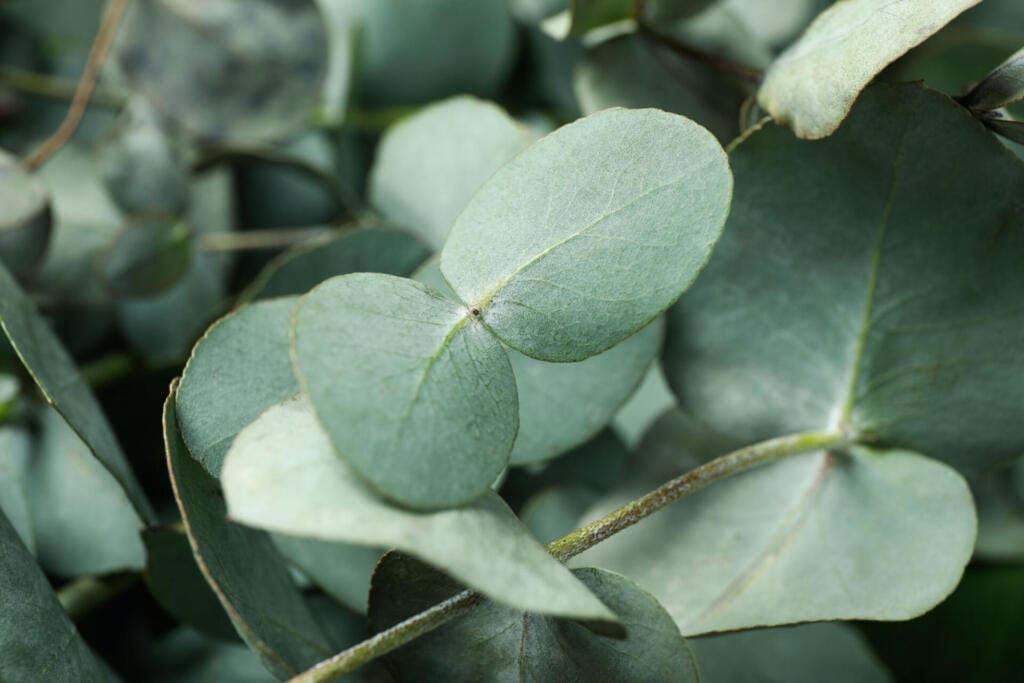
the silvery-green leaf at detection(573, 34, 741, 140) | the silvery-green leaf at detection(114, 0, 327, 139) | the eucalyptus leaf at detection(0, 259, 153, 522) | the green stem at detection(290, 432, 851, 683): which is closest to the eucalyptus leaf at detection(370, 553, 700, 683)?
the green stem at detection(290, 432, 851, 683)

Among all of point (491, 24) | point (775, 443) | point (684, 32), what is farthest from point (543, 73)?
point (775, 443)

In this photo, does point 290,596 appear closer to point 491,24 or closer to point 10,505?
point 10,505

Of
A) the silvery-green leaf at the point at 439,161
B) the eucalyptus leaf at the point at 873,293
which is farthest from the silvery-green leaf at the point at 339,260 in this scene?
the eucalyptus leaf at the point at 873,293

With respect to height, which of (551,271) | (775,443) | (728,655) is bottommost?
(728,655)

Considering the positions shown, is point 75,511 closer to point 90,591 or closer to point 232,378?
point 90,591

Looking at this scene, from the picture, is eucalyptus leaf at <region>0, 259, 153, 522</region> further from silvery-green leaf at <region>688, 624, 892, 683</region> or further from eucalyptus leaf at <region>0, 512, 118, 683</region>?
silvery-green leaf at <region>688, 624, 892, 683</region>

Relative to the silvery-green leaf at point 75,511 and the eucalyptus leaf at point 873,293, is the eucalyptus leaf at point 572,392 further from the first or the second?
the silvery-green leaf at point 75,511
